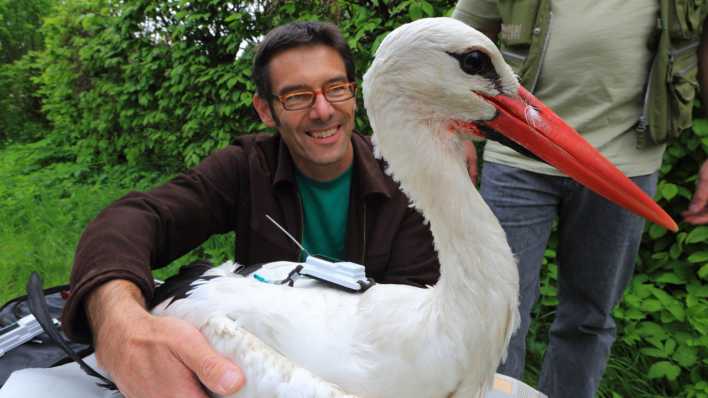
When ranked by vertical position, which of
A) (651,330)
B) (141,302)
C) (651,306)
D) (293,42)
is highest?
(293,42)

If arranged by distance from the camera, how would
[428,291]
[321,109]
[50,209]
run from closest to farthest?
[428,291] → [321,109] → [50,209]

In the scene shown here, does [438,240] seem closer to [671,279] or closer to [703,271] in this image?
[703,271]

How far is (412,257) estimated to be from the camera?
2148 millimetres

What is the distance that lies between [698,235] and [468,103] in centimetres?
191

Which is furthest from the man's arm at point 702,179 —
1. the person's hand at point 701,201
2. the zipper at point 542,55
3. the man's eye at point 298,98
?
the man's eye at point 298,98

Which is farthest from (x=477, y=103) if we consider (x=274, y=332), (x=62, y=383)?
(x=62, y=383)

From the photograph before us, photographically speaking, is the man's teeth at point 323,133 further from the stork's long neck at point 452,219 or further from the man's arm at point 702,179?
the man's arm at point 702,179

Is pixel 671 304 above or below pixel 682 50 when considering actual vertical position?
below

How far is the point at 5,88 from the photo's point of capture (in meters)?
11.4

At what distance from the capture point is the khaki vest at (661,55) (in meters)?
1.99

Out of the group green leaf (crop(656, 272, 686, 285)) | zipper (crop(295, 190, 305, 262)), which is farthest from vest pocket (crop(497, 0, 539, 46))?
green leaf (crop(656, 272, 686, 285))

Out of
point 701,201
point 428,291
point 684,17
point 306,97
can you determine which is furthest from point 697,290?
point 306,97

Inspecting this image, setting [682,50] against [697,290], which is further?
[697,290]

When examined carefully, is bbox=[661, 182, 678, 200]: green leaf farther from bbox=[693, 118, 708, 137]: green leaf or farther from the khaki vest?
the khaki vest
